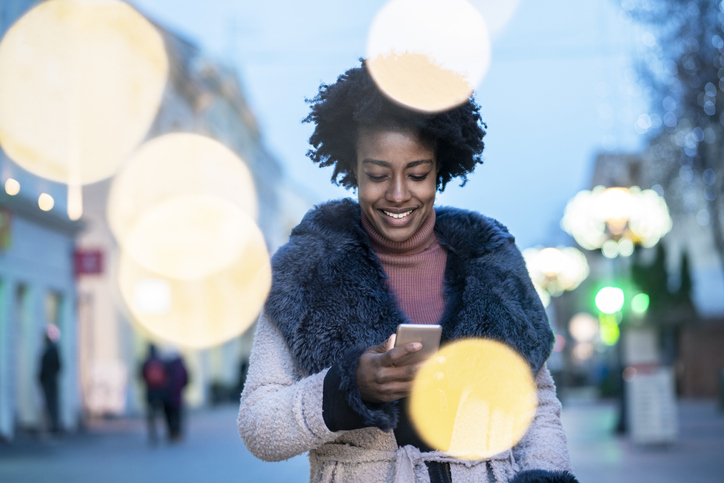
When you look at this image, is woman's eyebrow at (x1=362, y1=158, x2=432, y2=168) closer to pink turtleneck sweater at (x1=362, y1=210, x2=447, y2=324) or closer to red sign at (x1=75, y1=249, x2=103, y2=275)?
pink turtleneck sweater at (x1=362, y1=210, x2=447, y2=324)

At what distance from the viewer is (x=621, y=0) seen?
19781 millimetres

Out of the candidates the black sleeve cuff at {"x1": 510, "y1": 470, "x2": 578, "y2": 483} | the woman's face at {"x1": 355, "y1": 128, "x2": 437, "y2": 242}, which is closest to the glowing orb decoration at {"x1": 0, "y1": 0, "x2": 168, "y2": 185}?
the woman's face at {"x1": 355, "y1": 128, "x2": 437, "y2": 242}

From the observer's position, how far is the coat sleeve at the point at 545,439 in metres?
2.59

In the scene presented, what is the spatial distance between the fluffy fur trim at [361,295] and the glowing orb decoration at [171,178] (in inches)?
1000

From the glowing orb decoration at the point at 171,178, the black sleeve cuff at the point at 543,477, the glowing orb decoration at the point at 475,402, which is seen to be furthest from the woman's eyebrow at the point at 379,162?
the glowing orb decoration at the point at 171,178

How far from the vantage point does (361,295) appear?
2641 mm

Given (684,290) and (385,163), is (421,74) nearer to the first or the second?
(385,163)

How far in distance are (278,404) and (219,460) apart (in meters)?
11.3

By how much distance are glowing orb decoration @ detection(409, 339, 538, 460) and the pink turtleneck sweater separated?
194mm

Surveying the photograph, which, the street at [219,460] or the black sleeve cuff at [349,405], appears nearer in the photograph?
the black sleeve cuff at [349,405]

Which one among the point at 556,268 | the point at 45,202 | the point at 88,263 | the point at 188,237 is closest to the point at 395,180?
the point at 45,202

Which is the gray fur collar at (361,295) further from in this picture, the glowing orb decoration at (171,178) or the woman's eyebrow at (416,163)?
the glowing orb decoration at (171,178)

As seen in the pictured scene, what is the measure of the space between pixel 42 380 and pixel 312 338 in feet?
53.1

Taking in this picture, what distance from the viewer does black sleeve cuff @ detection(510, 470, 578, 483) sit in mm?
2438
